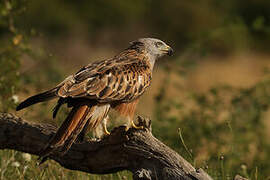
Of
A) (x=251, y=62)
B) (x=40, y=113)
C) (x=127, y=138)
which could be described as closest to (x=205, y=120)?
(x=40, y=113)

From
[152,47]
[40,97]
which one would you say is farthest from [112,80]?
[152,47]

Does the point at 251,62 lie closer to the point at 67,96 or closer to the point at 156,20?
the point at 156,20

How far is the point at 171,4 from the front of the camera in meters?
22.9

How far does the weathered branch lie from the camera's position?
433cm

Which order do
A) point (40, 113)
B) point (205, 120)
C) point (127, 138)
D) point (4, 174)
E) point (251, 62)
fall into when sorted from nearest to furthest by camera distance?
point (127, 138), point (4, 174), point (40, 113), point (205, 120), point (251, 62)

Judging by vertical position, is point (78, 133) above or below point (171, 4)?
below

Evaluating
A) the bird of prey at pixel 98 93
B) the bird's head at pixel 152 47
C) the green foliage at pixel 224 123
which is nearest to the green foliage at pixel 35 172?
the bird of prey at pixel 98 93

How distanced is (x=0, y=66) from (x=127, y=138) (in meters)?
3.10

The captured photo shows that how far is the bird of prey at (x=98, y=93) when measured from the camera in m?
4.44

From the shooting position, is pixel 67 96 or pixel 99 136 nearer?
pixel 67 96

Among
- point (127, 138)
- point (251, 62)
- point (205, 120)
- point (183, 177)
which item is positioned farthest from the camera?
point (251, 62)

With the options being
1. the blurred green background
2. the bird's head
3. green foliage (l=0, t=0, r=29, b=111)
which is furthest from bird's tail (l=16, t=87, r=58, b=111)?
green foliage (l=0, t=0, r=29, b=111)

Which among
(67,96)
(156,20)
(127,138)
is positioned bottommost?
(127,138)

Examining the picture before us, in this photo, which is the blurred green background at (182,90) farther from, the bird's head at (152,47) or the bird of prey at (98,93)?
the bird's head at (152,47)
